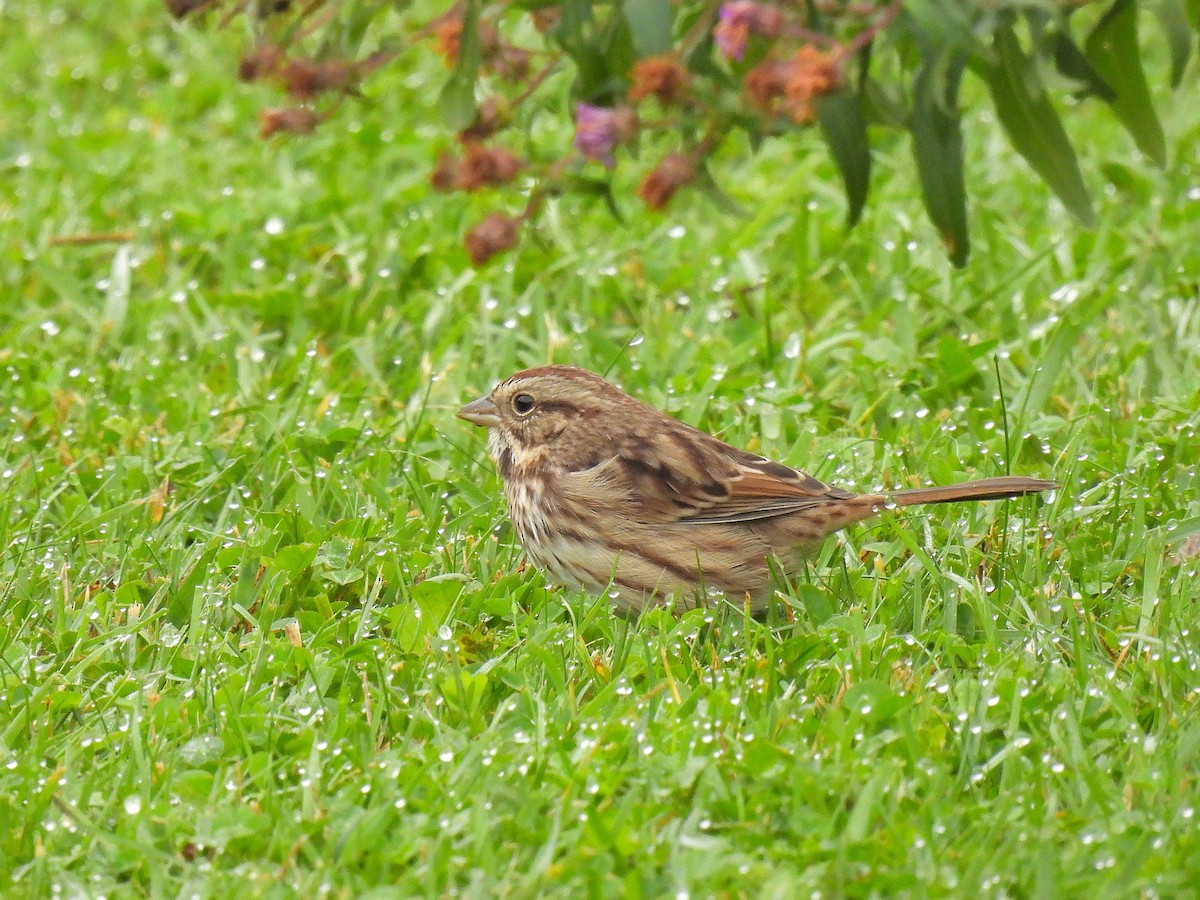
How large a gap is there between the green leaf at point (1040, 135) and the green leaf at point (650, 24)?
0.83m

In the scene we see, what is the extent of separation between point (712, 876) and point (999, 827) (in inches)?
22.7

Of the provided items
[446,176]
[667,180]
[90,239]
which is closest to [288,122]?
[446,176]

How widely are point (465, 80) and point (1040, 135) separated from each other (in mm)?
1429

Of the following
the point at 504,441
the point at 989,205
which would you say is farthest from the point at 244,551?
the point at 989,205

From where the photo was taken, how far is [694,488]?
15.6 feet

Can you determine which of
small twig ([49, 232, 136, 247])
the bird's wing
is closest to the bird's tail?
the bird's wing

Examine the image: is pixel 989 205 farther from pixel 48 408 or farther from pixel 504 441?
pixel 48 408

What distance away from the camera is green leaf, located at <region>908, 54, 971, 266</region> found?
401 centimetres

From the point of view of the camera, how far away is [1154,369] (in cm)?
608

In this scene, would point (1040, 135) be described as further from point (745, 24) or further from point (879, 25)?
point (745, 24)

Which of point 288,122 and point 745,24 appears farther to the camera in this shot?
point 288,122

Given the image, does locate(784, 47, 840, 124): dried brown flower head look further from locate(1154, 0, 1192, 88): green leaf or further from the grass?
the grass

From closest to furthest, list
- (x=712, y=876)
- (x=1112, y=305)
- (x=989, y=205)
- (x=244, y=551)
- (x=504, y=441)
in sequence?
(x=712, y=876)
(x=244, y=551)
(x=504, y=441)
(x=1112, y=305)
(x=989, y=205)

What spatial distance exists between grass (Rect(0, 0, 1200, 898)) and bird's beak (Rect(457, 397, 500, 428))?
0.28 m
